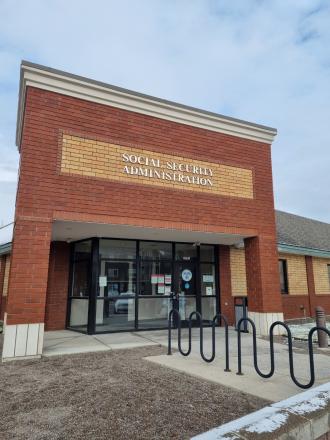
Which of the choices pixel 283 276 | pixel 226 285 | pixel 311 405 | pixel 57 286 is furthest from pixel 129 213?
pixel 283 276

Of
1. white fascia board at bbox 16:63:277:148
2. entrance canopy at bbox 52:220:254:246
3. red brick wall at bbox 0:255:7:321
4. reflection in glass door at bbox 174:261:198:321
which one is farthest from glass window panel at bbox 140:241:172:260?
red brick wall at bbox 0:255:7:321

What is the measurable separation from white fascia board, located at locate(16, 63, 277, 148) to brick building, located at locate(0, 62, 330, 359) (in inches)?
1.1

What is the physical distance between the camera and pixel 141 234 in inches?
397

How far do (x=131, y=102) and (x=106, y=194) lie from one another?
2682 mm

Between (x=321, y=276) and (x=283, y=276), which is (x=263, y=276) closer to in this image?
(x=283, y=276)

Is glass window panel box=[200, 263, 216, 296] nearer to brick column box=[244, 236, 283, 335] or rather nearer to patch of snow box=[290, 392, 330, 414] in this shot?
brick column box=[244, 236, 283, 335]

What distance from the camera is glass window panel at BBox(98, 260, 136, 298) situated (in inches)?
409

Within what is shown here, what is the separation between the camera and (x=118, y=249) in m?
10.8

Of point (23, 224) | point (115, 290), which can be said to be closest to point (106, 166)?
point (23, 224)

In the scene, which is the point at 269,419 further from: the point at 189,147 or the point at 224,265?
the point at 224,265

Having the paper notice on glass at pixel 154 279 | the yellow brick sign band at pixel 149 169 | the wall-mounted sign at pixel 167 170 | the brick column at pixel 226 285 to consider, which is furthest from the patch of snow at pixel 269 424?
the brick column at pixel 226 285

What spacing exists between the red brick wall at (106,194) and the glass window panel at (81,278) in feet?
9.51

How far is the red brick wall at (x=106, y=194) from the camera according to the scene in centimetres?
744

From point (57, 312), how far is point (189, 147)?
644 centimetres
